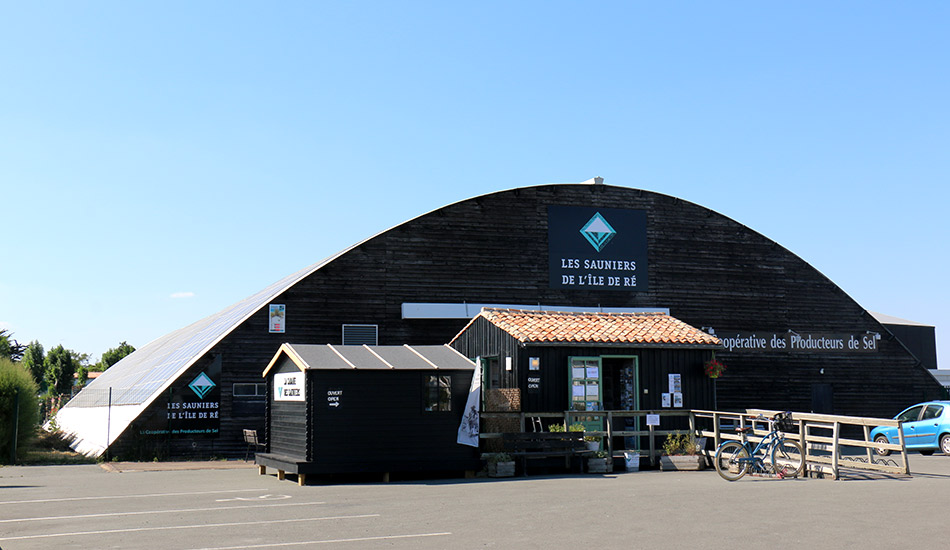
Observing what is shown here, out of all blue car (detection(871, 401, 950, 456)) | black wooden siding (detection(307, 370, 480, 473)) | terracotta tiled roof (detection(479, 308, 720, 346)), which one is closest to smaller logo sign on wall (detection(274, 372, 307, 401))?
black wooden siding (detection(307, 370, 480, 473))

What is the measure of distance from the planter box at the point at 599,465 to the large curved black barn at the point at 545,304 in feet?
28.5

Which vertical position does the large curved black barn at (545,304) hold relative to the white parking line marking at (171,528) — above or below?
above

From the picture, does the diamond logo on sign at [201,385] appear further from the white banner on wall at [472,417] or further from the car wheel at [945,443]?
the car wheel at [945,443]

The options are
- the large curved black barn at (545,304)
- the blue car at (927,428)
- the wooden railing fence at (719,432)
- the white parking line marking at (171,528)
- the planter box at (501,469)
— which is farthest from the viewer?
the large curved black barn at (545,304)

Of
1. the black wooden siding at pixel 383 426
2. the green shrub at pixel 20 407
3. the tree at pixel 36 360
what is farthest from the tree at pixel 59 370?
the black wooden siding at pixel 383 426

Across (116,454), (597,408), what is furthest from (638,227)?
(116,454)

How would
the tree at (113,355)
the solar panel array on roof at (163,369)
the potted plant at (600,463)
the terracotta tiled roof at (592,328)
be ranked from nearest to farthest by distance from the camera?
the potted plant at (600,463)
the terracotta tiled roof at (592,328)
the solar panel array on roof at (163,369)
the tree at (113,355)

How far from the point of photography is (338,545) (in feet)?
32.1

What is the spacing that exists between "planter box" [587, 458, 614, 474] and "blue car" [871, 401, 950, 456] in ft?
30.9

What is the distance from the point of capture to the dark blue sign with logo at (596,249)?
29047 millimetres

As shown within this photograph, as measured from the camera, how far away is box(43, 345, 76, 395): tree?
62406 millimetres

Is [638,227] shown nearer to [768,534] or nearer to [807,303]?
[807,303]

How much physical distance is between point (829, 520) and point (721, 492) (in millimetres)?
3561

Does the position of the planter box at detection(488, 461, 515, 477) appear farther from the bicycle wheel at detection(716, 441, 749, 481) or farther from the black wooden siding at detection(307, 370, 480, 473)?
the bicycle wheel at detection(716, 441, 749, 481)
